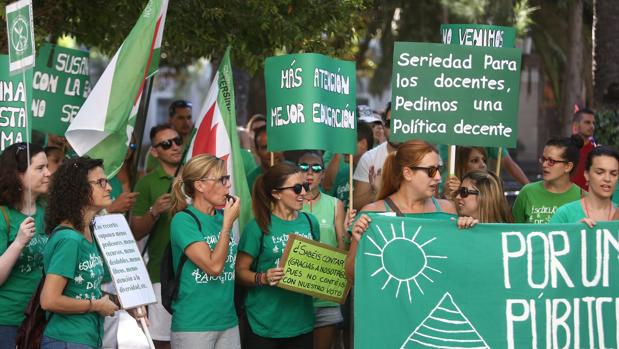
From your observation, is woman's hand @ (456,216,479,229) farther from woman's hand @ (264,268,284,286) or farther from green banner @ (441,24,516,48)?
green banner @ (441,24,516,48)

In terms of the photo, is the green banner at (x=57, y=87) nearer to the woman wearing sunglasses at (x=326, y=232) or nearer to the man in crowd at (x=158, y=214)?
the man in crowd at (x=158, y=214)

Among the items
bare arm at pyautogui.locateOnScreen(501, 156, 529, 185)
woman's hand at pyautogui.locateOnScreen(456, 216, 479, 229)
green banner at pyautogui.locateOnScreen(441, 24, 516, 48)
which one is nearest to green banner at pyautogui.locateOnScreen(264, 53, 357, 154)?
green banner at pyautogui.locateOnScreen(441, 24, 516, 48)

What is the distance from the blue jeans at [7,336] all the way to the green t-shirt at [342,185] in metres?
3.32

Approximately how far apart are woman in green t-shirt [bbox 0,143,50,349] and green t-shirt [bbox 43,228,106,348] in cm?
36

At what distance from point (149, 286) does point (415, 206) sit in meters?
1.59

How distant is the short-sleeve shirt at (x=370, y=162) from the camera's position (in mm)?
9523

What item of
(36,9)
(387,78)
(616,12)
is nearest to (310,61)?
(36,9)

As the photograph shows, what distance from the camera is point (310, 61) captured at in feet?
26.3

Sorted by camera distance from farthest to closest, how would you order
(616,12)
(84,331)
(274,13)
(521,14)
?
(521,14) → (616,12) → (274,13) → (84,331)

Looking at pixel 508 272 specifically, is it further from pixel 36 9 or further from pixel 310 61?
pixel 36 9

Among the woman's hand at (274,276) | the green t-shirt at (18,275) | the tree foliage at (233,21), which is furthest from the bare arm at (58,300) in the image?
the tree foliage at (233,21)

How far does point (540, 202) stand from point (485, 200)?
28.6 inches

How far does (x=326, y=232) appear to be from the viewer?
26.5 feet

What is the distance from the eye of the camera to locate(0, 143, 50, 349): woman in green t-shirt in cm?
673
